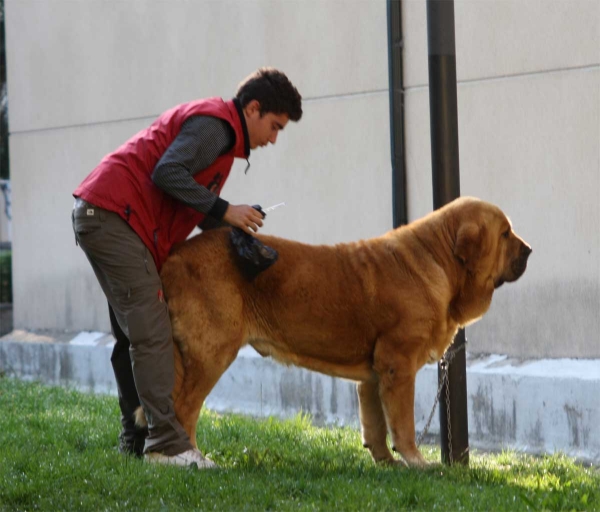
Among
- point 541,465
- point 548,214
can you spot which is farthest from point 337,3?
point 541,465

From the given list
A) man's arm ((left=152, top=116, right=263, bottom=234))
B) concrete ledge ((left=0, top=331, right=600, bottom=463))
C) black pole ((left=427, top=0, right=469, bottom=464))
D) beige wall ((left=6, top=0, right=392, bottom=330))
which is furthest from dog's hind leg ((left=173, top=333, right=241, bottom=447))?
beige wall ((left=6, top=0, right=392, bottom=330))

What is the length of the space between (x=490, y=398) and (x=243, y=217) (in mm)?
3185

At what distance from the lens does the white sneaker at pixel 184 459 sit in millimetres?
5539

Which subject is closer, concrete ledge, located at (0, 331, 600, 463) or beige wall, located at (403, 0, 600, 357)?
concrete ledge, located at (0, 331, 600, 463)

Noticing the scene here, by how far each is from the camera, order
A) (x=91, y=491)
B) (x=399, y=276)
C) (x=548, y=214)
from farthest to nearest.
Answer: (x=548, y=214)
(x=399, y=276)
(x=91, y=491)

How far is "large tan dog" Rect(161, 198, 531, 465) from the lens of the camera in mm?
5625

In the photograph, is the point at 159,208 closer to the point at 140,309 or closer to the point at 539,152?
the point at 140,309

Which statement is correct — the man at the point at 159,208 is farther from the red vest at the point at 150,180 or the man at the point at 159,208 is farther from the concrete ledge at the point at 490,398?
the concrete ledge at the point at 490,398

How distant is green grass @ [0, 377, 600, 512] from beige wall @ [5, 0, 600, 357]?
1.94 m

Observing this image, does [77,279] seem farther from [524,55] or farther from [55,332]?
[524,55]

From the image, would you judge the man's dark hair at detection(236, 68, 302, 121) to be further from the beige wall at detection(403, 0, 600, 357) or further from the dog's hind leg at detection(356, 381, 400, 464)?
the beige wall at detection(403, 0, 600, 357)

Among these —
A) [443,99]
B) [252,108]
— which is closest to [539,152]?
[443,99]

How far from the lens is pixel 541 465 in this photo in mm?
6352

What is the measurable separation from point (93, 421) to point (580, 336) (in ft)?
11.8
